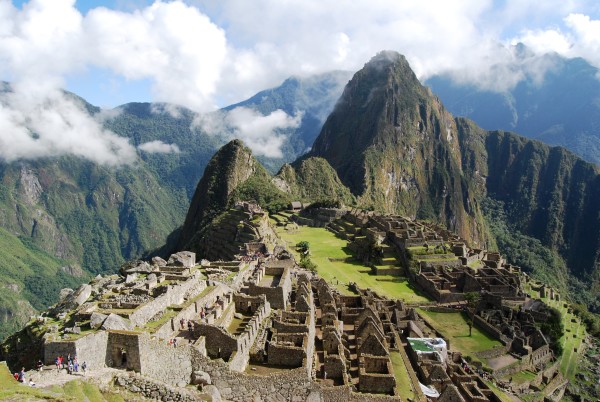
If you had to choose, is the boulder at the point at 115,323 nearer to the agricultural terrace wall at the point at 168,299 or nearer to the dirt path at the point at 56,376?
the agricultural terrace wall at the point at 168,299

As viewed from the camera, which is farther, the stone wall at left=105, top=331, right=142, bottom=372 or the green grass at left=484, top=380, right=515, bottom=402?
the green grass at left=484, top=380, right=515, bottom=402

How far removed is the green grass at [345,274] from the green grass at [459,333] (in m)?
4.06

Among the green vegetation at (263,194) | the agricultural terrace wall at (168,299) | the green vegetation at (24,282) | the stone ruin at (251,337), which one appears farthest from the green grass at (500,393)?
the green vegetation at (24,282)

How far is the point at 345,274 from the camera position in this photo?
206ft

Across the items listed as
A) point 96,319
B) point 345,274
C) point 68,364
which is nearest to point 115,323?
point 96,319

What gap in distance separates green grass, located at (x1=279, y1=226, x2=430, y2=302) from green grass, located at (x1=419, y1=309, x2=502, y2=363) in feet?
13.3

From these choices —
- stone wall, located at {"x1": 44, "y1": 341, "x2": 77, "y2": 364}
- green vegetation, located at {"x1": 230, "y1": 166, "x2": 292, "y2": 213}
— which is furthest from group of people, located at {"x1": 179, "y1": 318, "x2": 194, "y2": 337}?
green vegetation, located at {"x1": 230, "y1": 166, "x2": 292, "y2": 213}

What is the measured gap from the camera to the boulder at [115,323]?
61.2ft

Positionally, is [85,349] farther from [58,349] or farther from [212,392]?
[212,392]

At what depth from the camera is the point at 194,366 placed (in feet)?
65.3

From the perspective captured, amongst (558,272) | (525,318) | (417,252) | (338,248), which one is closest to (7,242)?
(338,248)

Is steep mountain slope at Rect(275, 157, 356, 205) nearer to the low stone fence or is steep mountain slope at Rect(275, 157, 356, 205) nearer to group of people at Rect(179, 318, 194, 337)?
group of people at Rect(179, 318, 194, 337)

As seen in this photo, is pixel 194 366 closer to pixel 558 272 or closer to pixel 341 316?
pixel 341 316

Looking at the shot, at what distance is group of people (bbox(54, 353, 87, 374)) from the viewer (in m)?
16.3
